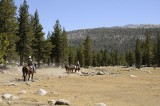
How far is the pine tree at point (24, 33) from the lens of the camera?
245 feet

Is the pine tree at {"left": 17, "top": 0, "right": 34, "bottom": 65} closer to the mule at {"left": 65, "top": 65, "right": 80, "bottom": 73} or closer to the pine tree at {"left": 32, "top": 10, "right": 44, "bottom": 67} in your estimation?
the pine tree at {"left": 32, "top": 10, "right": 44, "bottom": 67}

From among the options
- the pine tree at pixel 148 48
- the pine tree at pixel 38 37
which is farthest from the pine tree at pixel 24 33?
the pine tree at pixel 148 48

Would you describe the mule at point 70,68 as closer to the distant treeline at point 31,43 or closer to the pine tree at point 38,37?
the distant treeline at point 31,43

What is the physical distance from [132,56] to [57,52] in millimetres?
88174

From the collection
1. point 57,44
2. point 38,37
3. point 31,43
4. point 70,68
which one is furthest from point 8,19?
point 57,44

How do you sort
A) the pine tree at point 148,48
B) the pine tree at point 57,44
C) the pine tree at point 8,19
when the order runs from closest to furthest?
the pine tree at point 8,19, the pine tree at point 57,44, the pine tree at point 148,48

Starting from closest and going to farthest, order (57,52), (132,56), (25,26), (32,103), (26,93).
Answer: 1. (32,103)
2. (26,93)
3. (25,26)
4. (57,52)
5. (132,56)

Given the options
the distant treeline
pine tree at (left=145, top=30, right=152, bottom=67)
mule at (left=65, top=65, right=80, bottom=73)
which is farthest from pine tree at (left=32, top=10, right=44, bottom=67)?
pine tree at (left=145, top=30, right=152, bottom=67)

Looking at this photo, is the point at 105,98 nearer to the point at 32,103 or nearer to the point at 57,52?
the point at 32,103

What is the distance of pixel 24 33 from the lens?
75.2 meters

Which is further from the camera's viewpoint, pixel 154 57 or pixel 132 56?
pixel 132 56

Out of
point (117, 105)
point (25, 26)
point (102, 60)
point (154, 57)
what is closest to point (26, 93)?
point (117, 105)

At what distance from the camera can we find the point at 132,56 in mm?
178125

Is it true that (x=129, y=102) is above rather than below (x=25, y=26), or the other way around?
below
